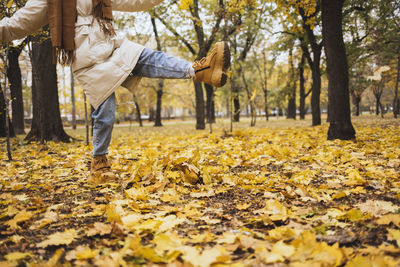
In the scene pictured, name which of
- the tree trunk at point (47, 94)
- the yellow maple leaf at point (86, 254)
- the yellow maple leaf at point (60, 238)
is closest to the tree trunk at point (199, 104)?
the tree trunk at point (47, 94)

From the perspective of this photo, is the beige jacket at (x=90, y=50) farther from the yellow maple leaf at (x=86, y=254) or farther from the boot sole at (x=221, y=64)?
the yellow maple leaf at (x=86, y=254)

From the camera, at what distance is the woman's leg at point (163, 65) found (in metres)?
2.45

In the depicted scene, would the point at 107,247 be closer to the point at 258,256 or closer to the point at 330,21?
the point at 258,256

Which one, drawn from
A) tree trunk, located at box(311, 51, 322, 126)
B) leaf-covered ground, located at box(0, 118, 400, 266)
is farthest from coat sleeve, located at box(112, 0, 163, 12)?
tree trunk, located at box(311, 51, 322, 126)

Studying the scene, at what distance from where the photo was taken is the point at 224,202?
199 cm

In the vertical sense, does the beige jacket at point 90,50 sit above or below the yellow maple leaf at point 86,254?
above

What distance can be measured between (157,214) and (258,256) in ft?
2.54

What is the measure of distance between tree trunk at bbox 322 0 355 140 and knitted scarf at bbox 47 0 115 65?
4.50 metres

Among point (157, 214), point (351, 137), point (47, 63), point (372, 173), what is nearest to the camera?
point (157, 214)

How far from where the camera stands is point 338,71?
16.7ft

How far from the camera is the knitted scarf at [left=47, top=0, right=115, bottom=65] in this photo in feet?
7.29

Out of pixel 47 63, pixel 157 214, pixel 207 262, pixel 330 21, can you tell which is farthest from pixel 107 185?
pixel 47 63

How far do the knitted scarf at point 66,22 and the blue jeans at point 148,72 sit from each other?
0.40m

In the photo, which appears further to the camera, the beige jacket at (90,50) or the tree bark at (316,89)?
the tree bark at (316,89)
